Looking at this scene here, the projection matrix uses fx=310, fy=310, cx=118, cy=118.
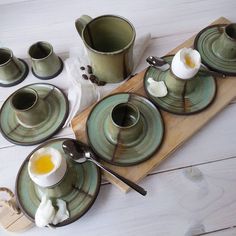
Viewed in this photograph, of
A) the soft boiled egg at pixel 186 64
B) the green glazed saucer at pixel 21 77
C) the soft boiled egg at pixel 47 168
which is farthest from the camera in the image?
the green glazed saucer at pixel 21 77

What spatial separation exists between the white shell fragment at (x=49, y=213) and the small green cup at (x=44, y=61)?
27 cm

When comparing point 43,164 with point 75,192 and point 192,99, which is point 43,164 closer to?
point 75,192

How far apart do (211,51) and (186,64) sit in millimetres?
122

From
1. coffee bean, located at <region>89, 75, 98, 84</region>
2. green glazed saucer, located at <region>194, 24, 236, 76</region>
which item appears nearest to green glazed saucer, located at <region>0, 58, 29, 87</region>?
coffee bean, located at <region>89, 75, 98, 84</region>

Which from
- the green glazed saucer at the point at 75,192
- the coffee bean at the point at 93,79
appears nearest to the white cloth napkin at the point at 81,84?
the coffee bean at the point at 93,79

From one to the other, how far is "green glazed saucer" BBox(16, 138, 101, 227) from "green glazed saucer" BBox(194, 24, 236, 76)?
321 millimetres

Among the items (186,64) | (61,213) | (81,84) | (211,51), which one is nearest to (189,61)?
(186,64)

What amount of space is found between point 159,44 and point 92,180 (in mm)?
356

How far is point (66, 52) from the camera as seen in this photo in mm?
707

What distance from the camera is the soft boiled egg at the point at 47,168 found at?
449 millimetres

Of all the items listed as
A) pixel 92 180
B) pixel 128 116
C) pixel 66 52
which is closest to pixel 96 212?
pixel 92 180

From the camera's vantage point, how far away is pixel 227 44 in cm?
61

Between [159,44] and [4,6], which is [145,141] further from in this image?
[4,6]

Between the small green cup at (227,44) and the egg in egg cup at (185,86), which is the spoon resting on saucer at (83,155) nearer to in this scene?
the egg in egg cup at (185,86)
